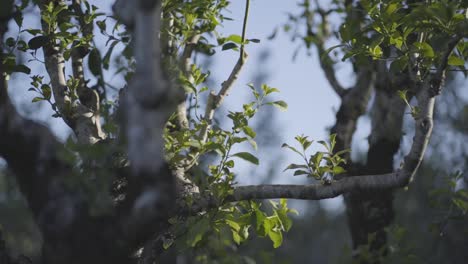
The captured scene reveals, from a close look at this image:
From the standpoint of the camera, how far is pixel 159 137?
1.53 metres

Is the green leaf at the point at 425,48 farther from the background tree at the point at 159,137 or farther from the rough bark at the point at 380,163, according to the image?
the rough bark at the point at 380,163

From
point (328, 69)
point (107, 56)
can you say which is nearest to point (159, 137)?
point (107, 56)

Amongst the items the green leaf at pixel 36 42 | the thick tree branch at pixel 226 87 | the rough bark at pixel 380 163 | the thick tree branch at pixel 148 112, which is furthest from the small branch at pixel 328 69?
the thick tree branch at pixel 148 112

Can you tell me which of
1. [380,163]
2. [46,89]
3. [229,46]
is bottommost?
[380,163]

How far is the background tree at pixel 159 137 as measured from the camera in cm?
161

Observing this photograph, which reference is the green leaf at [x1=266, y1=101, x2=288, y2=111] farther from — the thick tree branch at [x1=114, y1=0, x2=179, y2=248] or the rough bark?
the rough bark

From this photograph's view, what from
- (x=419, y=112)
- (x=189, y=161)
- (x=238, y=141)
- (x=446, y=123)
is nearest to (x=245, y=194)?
(x=238, y=141)

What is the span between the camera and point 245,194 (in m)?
2.32

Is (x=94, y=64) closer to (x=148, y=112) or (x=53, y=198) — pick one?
(x=53, y=198)

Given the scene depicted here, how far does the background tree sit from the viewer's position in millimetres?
1607

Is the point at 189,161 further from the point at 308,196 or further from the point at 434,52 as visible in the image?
the point at 434,52

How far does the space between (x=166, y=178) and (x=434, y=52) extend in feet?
4.40

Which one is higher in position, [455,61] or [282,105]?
[455,61]

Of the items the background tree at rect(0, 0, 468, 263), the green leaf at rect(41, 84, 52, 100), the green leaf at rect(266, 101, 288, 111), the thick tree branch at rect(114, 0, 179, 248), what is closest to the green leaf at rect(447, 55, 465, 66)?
the background tree at rect(0, 0, 468, 263)
